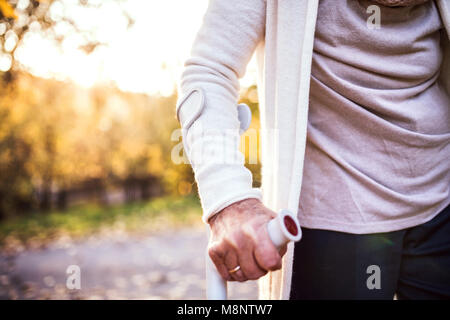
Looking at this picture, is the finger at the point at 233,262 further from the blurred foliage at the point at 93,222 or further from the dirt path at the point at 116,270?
the blurred foliage at the point at 93,222

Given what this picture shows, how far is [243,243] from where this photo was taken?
38.1 inches

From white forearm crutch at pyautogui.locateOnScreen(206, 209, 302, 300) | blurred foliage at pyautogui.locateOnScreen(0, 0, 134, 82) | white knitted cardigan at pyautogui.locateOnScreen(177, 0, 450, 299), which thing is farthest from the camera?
blurred foliage at pyautogui.locateOnScreen(0, 0, 134, 82)

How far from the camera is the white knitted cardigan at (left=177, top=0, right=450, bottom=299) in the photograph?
114 centimetres

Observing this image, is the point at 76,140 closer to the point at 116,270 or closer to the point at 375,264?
the point at 116,270

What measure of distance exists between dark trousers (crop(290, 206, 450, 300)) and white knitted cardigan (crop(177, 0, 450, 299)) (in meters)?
0.10

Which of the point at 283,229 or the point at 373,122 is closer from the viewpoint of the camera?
the point at 283,229

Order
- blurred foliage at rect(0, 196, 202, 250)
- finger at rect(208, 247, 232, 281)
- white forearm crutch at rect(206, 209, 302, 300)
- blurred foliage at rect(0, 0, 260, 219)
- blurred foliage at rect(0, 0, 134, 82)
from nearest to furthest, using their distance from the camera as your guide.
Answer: white forearm crutch at rect(206, 209, 302, 300) → finger at rect(208, 247, 232, 281) → blurred foliage at rect(0, 0, 134, 82) → blurred foliage at rect(0, 196, 202, 250) → blurred foliage at rect(0, 0, 260, 219)

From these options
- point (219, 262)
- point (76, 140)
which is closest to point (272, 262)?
point (219, 262)

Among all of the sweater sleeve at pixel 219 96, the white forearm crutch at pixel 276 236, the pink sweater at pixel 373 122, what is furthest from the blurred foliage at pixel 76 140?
the white forearm crutch at pixel 276 236

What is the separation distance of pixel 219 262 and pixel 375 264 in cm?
66

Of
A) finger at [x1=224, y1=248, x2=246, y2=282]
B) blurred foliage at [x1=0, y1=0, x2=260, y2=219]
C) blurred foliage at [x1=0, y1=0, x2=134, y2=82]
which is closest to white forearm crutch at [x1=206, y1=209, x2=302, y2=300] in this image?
finger at [x1=224, y1=248, x2=246, y2=282]

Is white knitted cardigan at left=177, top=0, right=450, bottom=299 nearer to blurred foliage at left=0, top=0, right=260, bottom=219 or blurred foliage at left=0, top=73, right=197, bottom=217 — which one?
blurred foliage at left=0, top=0, right=260, bottom=219

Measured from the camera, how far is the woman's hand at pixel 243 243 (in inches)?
36.9

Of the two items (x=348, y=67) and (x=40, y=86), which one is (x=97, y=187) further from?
(x=348, y=67)
